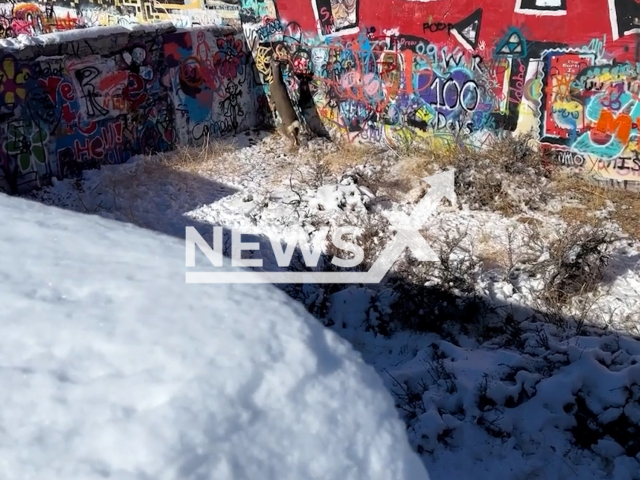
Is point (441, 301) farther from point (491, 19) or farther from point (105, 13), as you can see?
point (105, 13)

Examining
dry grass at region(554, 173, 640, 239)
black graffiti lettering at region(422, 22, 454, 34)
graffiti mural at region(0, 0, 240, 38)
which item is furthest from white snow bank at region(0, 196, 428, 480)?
graffiti mural at region(0, 0, 240, 38)

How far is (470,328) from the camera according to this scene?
18.5 feet

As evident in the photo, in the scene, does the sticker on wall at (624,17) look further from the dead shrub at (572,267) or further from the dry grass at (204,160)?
the dry grass at (204,160)

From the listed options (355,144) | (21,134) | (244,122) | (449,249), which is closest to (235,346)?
(449,249)

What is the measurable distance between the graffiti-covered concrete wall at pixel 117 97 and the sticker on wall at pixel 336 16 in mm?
1651

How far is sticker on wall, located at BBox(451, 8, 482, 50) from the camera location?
29.4ft

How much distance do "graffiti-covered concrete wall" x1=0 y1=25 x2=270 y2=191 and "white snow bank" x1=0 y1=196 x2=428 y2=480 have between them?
22.3ft

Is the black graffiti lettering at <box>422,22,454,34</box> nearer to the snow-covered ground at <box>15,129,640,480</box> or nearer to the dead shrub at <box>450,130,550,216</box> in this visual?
the dead shrub at <box>450,130,550,216</box>

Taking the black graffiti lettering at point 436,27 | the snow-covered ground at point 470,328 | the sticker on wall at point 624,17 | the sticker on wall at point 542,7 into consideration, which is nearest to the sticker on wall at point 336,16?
the black graffiti lettering at point 436,27

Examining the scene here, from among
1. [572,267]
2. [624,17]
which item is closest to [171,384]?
[572,267]

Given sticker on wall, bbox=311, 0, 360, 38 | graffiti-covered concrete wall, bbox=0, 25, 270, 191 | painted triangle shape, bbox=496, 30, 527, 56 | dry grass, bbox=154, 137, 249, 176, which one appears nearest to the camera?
graffiti-covered concrete wall, bbox=0, 25, 270, 191

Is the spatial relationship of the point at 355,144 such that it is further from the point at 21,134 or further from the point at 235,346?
the point at 235,346

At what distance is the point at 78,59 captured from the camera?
28.7 ft

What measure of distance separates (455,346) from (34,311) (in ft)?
12.5
